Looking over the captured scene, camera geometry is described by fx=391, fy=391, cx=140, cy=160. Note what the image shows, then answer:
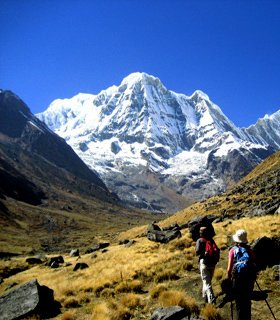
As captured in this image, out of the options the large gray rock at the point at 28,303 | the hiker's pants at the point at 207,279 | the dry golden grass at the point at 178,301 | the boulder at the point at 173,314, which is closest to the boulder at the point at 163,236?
the large gray rock at the point at 28,303

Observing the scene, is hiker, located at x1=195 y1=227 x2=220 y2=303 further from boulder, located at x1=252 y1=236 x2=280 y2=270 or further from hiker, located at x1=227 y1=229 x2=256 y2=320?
boulder, located at x1=252 y1=236 x2=280 y2=270

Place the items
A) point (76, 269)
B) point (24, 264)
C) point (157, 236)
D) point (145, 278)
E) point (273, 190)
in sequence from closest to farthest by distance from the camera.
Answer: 1. point (145, 278)
2. point (76, 269)
3. point (157, 236)
4. point (24, 264)
5. point (273, 190)

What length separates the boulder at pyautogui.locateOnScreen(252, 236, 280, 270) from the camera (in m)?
18.1

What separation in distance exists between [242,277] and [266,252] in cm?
764

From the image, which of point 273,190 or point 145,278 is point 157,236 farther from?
point 273,190

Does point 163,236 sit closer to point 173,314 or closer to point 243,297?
point 173,314

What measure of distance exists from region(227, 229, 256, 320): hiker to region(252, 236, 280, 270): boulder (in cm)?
685

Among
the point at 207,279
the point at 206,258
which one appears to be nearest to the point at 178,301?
the point at 207,279

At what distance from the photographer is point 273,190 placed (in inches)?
2303

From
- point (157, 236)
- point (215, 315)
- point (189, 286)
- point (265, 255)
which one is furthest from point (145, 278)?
point (157, 236)

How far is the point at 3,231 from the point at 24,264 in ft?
294

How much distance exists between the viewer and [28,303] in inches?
653

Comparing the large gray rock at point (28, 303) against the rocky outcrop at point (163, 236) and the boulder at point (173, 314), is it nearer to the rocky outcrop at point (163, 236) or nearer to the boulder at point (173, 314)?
the boulder at point (173, 314)

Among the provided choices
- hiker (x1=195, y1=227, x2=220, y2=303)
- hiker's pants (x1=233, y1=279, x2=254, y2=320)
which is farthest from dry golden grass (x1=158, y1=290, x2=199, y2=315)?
hiker's pants (x1=233, y1=279, x2=254, y2=320)
